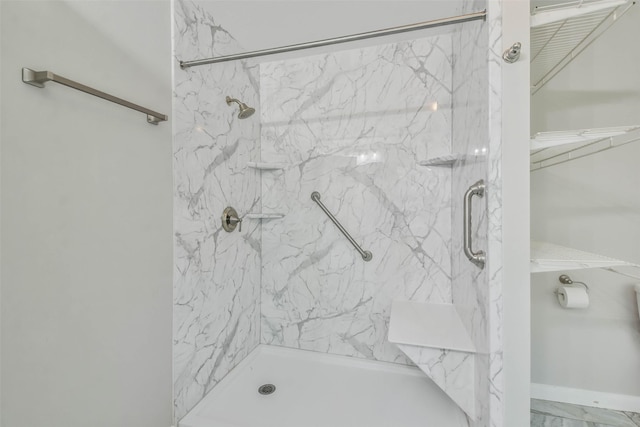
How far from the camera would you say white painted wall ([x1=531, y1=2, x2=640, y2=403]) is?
1.56m

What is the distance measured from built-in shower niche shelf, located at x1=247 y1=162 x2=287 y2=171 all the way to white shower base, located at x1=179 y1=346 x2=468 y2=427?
135 cm

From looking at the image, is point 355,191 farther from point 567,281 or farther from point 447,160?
point 567,281

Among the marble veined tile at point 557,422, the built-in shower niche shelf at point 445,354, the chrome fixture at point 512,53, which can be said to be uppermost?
the chrome fixture at point 512,53

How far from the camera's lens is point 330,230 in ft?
6.48

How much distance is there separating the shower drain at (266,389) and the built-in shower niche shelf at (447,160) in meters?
1.65

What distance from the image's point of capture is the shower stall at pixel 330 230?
134cm

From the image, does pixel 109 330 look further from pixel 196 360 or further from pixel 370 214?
pixel 370 214

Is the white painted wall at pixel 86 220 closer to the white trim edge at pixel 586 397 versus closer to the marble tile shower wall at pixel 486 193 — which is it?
the marble tile shower wall at pixel 486 193

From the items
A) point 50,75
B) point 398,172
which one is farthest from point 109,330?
point 398,172

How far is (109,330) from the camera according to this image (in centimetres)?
101

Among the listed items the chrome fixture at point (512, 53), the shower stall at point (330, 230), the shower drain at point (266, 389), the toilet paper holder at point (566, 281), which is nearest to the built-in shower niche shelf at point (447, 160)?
the shower stall at point (330, 230)

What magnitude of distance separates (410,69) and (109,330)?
2094 mm

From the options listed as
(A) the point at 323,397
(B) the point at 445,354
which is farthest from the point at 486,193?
(A) the point at 323,397

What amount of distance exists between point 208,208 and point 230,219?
0.19 meters
